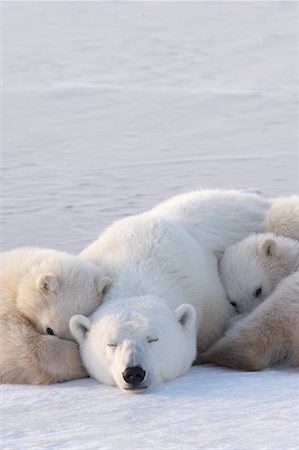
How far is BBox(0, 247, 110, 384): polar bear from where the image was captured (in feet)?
16.0

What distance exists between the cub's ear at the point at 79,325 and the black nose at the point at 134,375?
366 millimetres

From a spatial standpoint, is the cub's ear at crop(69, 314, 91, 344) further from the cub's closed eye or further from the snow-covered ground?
the cub's closed eye

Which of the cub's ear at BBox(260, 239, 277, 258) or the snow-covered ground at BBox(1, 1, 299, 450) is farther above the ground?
the cub's ear at BBox(260, 239, 277, 258)

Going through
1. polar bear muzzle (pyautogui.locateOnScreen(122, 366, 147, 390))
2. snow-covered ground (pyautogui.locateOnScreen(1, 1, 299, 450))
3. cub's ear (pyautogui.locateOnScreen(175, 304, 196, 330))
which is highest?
cub's ear (pyautogui.locateOnScreen(175, 304, 196, 330))

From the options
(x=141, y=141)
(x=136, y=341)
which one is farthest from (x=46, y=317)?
(x=141, y=141)

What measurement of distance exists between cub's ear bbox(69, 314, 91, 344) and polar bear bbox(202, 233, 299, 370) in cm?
66

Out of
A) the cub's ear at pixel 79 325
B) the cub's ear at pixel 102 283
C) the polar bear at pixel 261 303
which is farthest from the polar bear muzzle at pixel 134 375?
the polar bear at pixel 261 303

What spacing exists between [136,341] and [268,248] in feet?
4.07

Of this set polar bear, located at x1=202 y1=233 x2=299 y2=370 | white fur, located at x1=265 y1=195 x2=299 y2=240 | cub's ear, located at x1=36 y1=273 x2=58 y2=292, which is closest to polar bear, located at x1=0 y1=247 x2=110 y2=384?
cub's ear, located at x1=36 y1=273 x2=58 y2=292

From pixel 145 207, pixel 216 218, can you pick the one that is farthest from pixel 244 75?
pixel 216 218

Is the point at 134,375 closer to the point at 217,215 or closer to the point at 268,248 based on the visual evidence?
the point at 268,248

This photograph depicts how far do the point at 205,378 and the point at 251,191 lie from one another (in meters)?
2.14

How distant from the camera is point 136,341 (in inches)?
180

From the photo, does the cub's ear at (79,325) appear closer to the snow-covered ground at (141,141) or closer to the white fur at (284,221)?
the snow-covered ground at (141,141)
